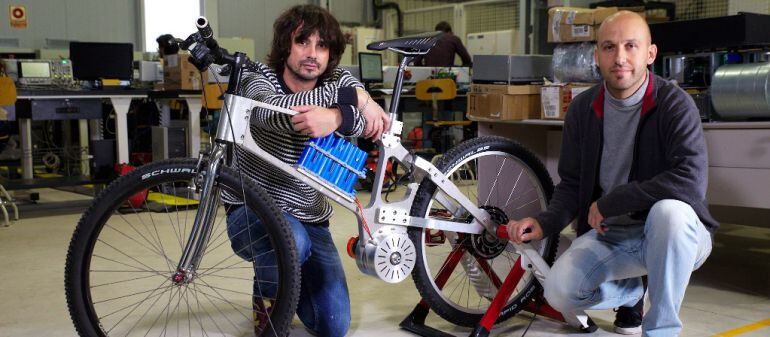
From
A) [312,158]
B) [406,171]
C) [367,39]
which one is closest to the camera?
[312,158]

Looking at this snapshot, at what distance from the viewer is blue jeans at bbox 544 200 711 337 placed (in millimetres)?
1895

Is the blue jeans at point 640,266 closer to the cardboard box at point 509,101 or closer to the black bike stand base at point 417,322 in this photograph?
the black bike stand base at point 417,322

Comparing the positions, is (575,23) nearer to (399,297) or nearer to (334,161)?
(399,297)

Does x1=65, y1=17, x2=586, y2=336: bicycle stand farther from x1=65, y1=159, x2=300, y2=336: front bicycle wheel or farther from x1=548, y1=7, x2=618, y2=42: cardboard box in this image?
x1=548, y1=7, x2=618, y2=42: cardboard box

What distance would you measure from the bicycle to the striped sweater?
79 millimetres

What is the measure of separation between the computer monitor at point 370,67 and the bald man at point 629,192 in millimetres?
4785

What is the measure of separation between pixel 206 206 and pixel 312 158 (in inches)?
11.6

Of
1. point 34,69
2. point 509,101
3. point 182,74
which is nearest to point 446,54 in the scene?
point 182,74

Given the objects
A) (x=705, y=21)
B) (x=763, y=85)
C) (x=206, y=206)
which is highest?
(x=705, y=21)

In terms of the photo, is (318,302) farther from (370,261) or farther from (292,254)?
(292,254)

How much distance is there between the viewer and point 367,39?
38.7 ft

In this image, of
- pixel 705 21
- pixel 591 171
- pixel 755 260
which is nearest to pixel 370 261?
pixel 591 171

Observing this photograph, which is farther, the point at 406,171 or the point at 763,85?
the point at 763,85

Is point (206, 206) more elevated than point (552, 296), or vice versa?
point (206, 206)
